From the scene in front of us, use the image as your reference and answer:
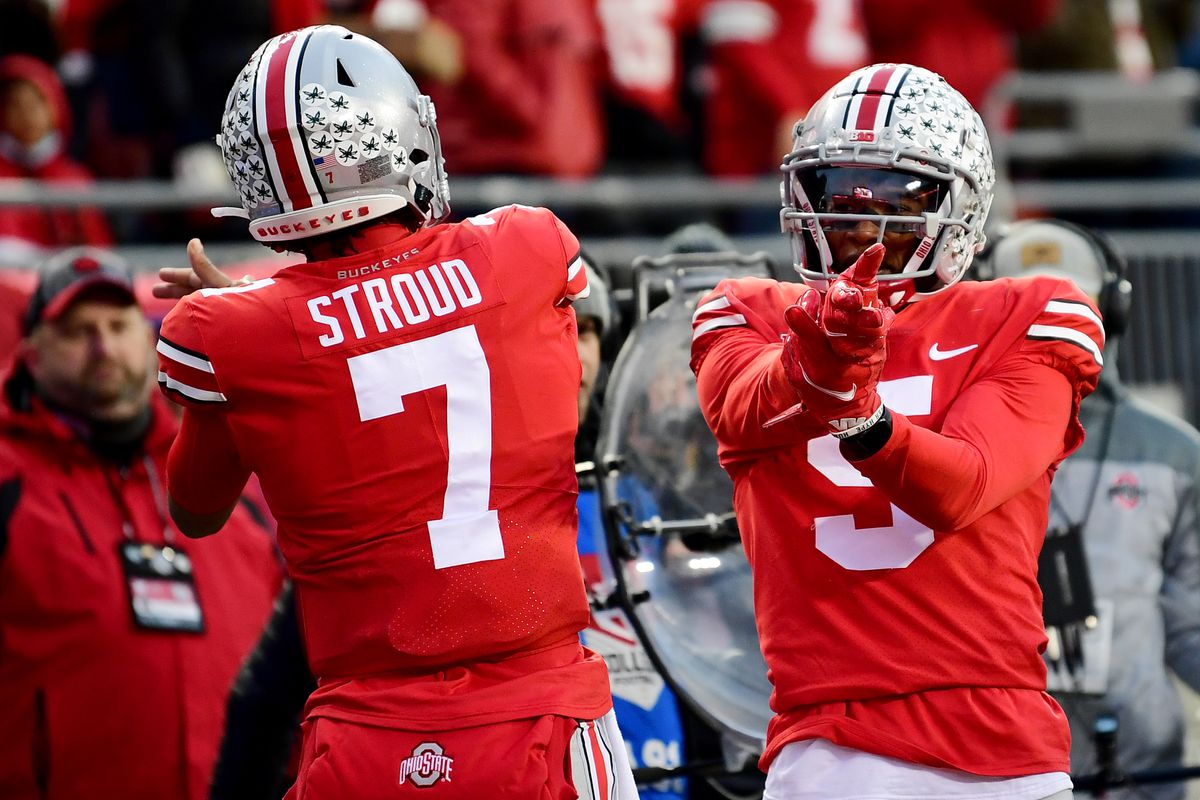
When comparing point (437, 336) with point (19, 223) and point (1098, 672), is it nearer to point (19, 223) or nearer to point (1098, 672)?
point (1098, 672)

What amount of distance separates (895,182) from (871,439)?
0.55 meters

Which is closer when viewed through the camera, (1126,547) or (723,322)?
(723,322)

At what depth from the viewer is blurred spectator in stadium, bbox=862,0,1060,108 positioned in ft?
31.6

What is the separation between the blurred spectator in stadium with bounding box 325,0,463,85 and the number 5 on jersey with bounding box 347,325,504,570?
4.71 meters

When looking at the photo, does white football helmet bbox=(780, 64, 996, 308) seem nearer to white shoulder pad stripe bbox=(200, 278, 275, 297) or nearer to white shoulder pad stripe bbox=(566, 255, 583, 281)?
white shoulder pad stripe bbox=(566, 255, 583, 281)

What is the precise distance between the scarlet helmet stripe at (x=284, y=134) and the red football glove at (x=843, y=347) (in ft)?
3.17

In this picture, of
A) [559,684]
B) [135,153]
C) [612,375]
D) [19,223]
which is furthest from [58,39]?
[559,684]

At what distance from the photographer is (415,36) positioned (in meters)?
8.01

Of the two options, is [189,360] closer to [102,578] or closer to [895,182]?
[895,182]

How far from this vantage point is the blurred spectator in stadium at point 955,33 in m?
9.62

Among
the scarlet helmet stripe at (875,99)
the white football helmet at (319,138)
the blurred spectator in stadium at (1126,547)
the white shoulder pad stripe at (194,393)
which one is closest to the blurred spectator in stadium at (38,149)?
the blurred spectator in stadium at (1126,547)

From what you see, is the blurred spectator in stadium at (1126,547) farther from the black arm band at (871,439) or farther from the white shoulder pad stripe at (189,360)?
the white shoulder pad stripe at (189,360)

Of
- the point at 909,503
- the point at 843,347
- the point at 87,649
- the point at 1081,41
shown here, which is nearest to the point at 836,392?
the point at 843,347

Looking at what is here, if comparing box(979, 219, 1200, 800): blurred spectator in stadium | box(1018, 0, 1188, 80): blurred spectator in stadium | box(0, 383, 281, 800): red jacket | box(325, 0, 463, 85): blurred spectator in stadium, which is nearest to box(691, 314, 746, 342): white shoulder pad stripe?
box(979, 219, 1200, 800): blurred spectator in stadium
